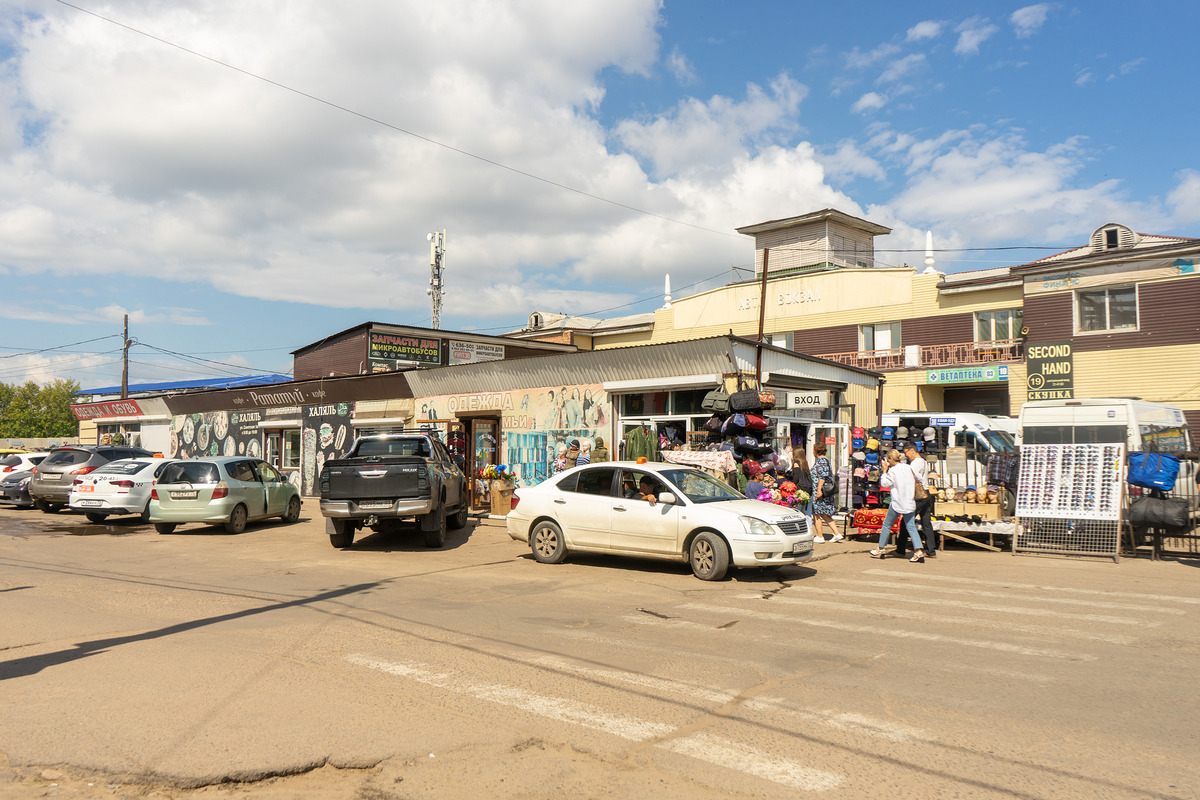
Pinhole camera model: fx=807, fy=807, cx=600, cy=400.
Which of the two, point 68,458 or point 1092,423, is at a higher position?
point 1092,423

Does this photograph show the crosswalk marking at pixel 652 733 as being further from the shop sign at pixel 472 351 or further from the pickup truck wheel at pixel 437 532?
the shop sign at pixel 472 351

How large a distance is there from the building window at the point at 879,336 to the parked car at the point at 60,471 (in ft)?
101

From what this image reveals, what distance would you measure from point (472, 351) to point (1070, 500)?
2403cm

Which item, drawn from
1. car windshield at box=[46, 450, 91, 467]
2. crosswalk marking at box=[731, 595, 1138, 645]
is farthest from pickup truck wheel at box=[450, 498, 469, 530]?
car windshield at box=[46, 450, 91, 467]

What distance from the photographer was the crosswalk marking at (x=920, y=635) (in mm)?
A: 6758

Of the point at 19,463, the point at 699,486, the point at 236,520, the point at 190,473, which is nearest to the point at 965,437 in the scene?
the point at 699,486

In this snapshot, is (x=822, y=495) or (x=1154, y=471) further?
(x=822, y=495)

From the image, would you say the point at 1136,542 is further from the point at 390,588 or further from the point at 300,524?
the point at 300,524

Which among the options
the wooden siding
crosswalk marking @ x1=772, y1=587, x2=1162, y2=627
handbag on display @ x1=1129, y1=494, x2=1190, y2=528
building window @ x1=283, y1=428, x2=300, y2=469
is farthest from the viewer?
the wooden siding

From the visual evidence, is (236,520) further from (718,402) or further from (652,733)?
(652,733)

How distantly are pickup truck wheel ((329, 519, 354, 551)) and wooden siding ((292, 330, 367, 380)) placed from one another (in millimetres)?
17559

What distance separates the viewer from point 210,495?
17.2 meters

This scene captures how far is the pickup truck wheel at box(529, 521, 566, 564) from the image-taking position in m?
12.2

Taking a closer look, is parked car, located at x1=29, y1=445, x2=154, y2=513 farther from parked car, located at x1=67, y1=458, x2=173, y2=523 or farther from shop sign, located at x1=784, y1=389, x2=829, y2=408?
shop sign, located at x1=784, y1=389, x2=829, y2=408
